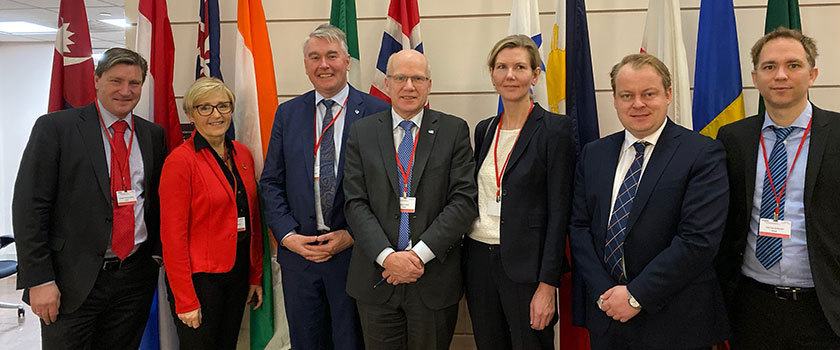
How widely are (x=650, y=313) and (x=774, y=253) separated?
0.49 metres

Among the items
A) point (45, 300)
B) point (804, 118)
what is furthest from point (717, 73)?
point (45, 300)

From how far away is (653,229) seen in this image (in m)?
1.64

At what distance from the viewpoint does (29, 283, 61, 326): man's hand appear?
2008mm

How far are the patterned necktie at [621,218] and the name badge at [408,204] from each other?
0.72 metres

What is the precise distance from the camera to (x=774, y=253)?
1.67 m

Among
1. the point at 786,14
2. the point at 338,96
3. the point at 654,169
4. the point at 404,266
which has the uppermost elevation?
the point at 786,14

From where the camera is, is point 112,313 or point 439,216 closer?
point 439,216

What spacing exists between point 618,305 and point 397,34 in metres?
1.91

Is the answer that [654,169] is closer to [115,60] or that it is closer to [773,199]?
[773,199]

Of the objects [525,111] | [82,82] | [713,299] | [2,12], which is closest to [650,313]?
[713,299]

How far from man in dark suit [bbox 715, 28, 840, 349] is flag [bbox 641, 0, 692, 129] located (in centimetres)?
72

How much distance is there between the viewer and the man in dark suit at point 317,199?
2.17 metres

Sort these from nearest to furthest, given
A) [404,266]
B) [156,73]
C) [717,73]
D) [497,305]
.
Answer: [404,266] → [497,305] → [717,73] → [156,73]

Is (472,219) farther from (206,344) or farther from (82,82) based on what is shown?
(82,82)
